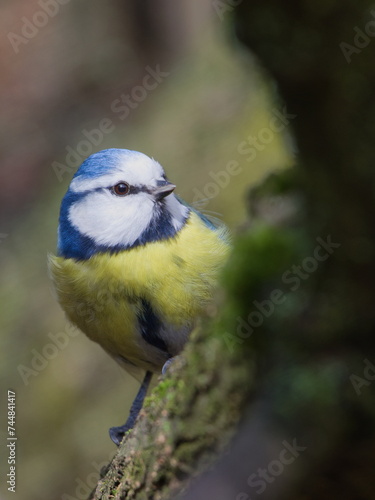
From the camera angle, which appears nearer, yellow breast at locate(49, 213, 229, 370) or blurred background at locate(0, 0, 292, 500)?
yellow breast at locate(49, 213, 229, 370)

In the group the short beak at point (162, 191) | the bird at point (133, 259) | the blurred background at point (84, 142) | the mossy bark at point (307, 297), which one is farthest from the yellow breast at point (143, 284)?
the mossy bark at point (307, 297)

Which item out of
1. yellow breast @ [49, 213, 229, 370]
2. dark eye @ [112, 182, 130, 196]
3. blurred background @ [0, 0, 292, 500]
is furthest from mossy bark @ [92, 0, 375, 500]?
blurred background @ [0, 0, 292, 500]

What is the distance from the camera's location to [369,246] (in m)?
0.69

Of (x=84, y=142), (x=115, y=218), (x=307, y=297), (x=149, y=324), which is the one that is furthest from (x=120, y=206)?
(x=84, y=142)

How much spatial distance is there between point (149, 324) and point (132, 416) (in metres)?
0.51

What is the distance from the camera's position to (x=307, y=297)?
735 millimetres

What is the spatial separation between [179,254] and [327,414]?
47.8 inches

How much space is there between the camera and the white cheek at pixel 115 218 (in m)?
1.91

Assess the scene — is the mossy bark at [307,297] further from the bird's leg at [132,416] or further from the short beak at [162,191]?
the bird's leg at [132,416]

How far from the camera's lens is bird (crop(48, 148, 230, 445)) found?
6.09 feet

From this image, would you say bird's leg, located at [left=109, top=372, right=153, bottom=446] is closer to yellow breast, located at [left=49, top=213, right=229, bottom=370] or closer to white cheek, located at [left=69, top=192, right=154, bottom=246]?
yellow breast, located at [left=49, top=213, right=229, bottom=370]

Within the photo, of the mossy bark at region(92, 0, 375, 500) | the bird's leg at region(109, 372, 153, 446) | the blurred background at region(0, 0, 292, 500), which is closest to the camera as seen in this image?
the mossy bark at region(92, 0, 375, 500)

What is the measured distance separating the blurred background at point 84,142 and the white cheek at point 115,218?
20.8 inches

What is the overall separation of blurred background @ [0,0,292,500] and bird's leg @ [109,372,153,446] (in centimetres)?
50
